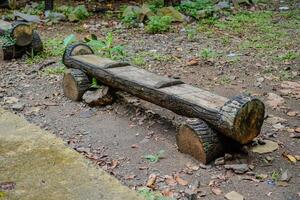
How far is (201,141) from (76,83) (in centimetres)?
190

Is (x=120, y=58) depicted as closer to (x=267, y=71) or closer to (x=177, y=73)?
(x=177, y=73)

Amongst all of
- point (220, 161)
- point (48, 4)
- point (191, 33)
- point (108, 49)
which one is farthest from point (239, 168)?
point (48, 4)

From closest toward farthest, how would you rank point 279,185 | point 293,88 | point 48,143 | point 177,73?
point 279,185 < point 48,143 < point 293,88 < point 177,73

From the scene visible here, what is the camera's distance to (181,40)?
24.3 feet

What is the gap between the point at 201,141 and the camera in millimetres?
3340

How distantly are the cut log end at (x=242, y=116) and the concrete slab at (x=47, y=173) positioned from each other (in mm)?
889

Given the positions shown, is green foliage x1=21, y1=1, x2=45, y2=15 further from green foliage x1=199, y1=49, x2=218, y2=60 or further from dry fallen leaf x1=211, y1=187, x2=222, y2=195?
dry fallen leaf x1=211, y1=187, x2=222, y2=195

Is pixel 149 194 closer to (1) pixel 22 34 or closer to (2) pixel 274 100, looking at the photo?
(2) pixel 274 100

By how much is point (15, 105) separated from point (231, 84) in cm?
252

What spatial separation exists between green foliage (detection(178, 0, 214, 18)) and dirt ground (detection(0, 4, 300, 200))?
1.79m

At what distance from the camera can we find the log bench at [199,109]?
3.25 meters

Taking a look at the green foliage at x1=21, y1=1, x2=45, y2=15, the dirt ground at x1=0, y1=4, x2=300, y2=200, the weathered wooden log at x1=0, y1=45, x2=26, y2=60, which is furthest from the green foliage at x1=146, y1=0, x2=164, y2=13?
the weathered wooden log at x1=0, y1=45, x2=26, y2=60

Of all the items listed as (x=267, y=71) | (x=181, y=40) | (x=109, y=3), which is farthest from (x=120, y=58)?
(x=109, y=3)

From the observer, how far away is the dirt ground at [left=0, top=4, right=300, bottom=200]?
3.21 m
